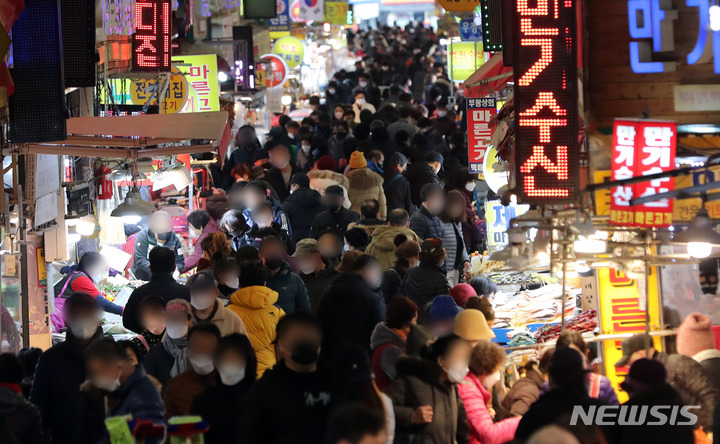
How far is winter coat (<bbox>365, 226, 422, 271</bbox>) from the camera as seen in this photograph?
11383mm

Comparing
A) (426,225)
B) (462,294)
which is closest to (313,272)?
(462,294)

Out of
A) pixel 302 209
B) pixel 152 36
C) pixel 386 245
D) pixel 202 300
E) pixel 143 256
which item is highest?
pixel 152 36

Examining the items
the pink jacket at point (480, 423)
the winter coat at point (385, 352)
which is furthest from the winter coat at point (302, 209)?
the pink jacket at point (480, 423)

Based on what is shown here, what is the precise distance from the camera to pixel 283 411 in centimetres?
557

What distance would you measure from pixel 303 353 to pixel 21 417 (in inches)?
75.2

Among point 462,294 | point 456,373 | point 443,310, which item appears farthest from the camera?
point 462,294

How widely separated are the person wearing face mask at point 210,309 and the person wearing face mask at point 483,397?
5.37ft

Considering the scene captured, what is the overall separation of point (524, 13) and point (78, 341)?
13.2 ft

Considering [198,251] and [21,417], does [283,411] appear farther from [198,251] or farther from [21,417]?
[198,251]

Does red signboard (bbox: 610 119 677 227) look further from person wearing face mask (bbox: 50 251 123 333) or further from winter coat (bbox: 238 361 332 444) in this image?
person wearing face mask (bbox: 50 251 123 333)

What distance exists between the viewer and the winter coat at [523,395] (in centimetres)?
759

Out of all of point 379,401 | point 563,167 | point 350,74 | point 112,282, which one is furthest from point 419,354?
point 350,74

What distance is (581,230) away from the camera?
25.4ft

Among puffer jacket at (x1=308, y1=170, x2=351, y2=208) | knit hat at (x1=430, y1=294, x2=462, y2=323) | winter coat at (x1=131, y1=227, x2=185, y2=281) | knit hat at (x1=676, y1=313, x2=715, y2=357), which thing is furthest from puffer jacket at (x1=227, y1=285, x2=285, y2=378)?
puffer jacket at (x1=308, y1=170, x2=351, y2=208)
